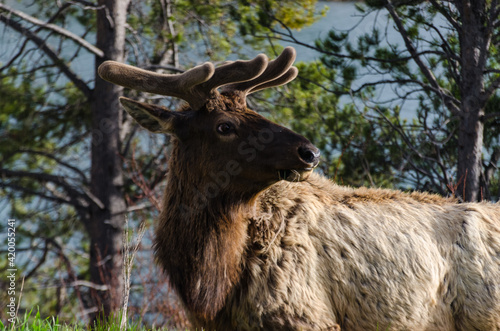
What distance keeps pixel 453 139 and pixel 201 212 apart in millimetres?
5631

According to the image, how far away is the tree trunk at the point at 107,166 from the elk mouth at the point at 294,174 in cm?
676

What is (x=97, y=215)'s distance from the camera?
10.4 m

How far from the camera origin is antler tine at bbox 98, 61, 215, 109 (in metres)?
4.06

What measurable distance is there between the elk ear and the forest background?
3.38 metres

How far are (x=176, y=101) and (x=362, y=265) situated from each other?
6.90 meters

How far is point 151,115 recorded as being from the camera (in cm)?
416

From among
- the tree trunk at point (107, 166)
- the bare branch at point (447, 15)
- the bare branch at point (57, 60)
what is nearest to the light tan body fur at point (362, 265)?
the bare branch at point (447, 15)

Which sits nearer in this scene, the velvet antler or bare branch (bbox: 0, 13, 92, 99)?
the velvet antler

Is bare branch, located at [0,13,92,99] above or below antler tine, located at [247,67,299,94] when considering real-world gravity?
above

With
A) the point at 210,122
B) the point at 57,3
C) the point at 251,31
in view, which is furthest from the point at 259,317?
the point at 57,3

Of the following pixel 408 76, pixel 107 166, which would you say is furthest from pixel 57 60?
pixel 408 76

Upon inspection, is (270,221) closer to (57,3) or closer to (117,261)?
(117,261)

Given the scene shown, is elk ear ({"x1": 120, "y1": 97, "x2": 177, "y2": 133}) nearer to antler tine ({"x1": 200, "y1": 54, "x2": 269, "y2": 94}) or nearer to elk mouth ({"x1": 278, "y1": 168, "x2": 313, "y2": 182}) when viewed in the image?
antler tine ({"x1": 200, "y1": 54, "x2": 269, "y2": 94})

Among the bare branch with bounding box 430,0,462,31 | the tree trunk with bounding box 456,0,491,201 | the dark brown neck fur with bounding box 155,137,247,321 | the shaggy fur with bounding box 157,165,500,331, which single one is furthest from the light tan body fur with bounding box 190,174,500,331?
the bare branch with bounding box 430,0,462,31
